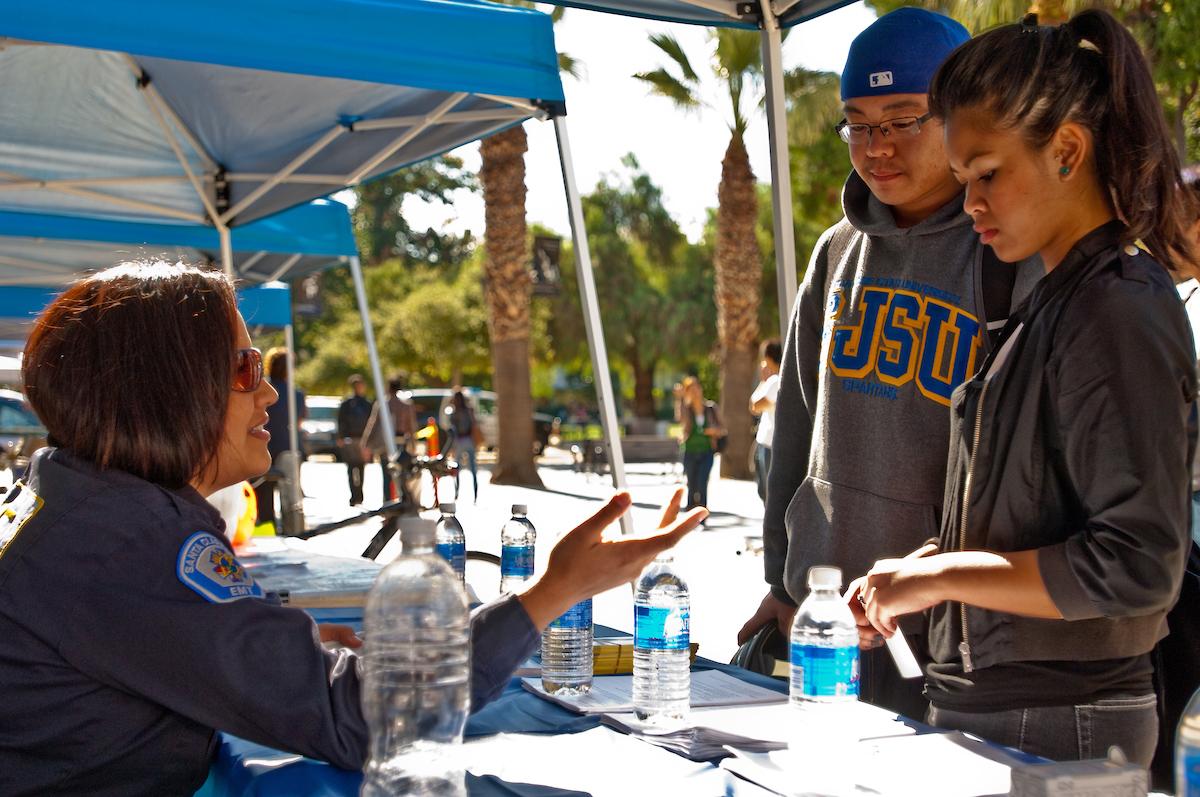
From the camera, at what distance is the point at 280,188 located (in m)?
8.33

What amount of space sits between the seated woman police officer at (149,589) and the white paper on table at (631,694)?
17.0 inches

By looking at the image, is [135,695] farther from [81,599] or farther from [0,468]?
[0,468]

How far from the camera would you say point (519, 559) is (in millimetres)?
3057

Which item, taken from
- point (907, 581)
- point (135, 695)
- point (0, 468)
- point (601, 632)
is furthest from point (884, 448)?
point (0, 468)

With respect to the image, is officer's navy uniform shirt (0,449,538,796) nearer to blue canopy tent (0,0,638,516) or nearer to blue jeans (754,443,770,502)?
blue canopy tent (0,0,638,516)

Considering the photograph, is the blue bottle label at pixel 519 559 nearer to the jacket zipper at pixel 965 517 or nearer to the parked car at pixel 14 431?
the jacket zipper at pixel 965 517

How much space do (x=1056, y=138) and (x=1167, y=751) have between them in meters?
1.05

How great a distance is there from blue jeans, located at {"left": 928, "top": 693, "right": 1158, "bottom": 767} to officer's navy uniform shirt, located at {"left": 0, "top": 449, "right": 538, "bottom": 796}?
799mm

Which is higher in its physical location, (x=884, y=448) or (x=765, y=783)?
(x=884, y=448)

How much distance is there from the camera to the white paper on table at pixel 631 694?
85.7 inches

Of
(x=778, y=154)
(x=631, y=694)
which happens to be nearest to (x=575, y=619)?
(x=631, y=694)

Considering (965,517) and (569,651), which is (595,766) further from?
(965,517)

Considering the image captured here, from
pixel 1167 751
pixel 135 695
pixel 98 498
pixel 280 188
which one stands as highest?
pixel 280 188

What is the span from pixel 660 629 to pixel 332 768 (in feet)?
2.18
